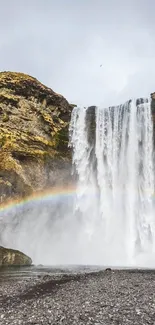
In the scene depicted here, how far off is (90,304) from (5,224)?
29270 millimetres

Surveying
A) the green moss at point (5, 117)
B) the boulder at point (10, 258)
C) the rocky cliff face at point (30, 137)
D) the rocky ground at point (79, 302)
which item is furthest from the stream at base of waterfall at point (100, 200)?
the rocky ground at point (79, 302)

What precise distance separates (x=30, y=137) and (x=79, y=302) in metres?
31.7

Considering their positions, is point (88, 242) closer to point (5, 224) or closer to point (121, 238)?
point (121, 238)

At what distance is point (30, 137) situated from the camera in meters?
41.5

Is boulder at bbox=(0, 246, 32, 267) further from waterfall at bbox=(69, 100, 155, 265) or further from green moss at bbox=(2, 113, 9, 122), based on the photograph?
green moss at bbox=(2, 113, 9, 122)

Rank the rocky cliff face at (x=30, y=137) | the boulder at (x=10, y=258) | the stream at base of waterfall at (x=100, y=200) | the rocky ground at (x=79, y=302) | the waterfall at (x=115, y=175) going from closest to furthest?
the rocky ground at (x=79, y=302) < the boulder at (x=10, y=258) < the rocky cliff face at (x=30, y=137) < the stream at base of waterfall at (x=100, y=200) < the waterfall at (x=115, y=175)

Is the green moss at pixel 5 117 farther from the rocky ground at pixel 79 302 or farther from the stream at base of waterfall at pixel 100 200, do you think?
the rocky ground at pixel 79 302

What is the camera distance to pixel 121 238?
4081 centimetres

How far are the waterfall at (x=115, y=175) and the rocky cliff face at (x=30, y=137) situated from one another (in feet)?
8.50

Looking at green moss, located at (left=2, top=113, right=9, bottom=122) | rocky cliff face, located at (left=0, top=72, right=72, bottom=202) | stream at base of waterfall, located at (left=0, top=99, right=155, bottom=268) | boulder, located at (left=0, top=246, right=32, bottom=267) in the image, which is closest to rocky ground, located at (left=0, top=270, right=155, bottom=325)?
boulder, located at (left=0, top=246, right=32, bottom=267)

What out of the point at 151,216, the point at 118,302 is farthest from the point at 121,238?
the point at 118,302

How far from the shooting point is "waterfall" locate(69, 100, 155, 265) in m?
41.3

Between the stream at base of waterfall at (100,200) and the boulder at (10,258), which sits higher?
the stream at base of waterfall at (100,200)

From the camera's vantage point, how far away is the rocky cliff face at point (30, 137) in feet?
131
